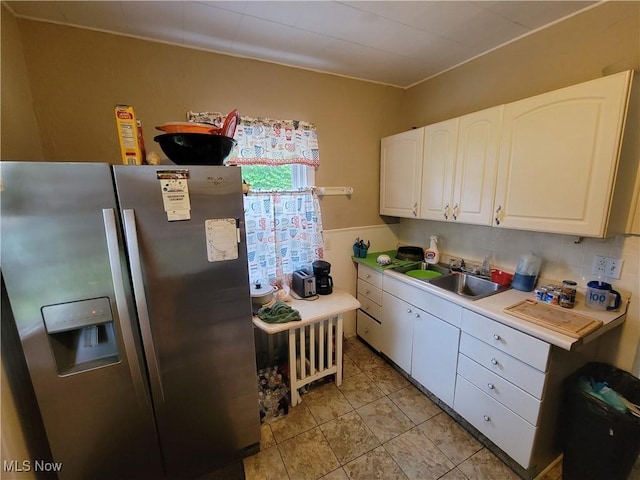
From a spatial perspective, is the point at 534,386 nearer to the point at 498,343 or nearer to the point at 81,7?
the point at 498,343

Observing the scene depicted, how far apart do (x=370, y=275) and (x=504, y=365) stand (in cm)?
120

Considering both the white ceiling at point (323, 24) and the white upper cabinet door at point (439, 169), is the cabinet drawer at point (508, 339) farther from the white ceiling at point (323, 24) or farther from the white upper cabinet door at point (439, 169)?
the white ceiling at point (323, 24)

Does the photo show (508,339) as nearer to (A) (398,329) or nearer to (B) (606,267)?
(B) (606,267)

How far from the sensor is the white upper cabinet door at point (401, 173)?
2221 millimetres

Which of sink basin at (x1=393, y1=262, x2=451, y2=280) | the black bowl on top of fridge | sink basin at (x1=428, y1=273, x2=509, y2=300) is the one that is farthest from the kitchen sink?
the black bowl on top of fridge

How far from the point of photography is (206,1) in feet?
4.42

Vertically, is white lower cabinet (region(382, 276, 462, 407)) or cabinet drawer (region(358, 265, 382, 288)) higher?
cabinet drawer (region(358, 265, 382, 288))

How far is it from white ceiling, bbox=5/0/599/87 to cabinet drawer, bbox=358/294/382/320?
Result: 2017mm

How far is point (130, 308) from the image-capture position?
1.12 m

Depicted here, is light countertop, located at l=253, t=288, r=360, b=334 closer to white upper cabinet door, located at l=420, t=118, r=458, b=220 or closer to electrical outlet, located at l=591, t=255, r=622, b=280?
white upper cabinet door, located at l=420, t=118, r=458, b=220

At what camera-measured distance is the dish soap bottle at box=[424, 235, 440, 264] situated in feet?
7.66

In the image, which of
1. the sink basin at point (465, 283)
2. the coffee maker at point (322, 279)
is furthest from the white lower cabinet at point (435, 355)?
the coffee maker at point (322, 279)

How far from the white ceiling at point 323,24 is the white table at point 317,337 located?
1.82 m

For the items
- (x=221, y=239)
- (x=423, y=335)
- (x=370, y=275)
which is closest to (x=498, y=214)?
(x=423, y=335)
